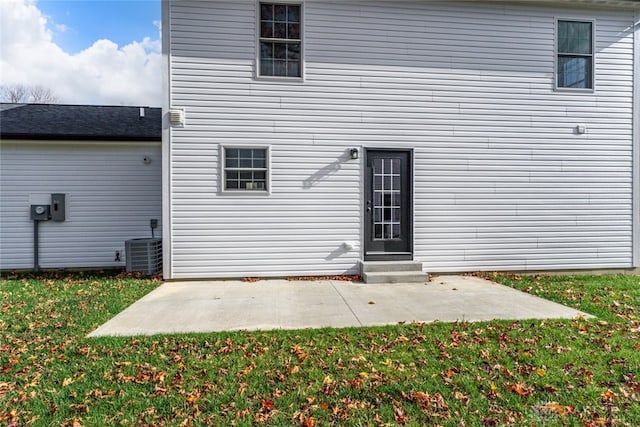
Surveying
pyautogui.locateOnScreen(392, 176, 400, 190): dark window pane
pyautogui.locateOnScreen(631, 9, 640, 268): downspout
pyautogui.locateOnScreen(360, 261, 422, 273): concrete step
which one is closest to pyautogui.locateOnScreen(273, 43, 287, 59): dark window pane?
pyautogui.locateOnScreen(392, 176, 400, 190): dark window pane

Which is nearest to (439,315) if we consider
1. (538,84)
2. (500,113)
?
(500,113)

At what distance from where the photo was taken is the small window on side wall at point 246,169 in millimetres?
6414

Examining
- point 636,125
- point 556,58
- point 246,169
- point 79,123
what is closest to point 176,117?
point 246,169

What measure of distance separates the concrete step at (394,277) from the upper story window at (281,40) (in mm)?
3982

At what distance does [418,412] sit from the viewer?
238 centimetres

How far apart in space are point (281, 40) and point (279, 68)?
0.50m

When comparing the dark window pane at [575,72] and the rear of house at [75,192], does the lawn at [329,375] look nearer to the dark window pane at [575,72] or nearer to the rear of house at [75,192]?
the rear of house at [75,192]

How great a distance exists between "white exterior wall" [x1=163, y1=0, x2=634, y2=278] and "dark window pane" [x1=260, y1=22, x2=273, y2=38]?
21cm

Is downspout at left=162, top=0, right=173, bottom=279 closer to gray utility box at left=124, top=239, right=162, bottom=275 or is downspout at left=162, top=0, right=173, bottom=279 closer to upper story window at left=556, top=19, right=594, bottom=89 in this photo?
gray utility box at left=124, top=239, right=162, bottom=275

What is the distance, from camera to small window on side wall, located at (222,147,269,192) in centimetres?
641

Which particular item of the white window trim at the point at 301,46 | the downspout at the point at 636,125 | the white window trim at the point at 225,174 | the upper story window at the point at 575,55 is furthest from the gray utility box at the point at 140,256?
the downspout at the point at 636,125

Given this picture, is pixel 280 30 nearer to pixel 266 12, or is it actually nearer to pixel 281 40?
pixel 281 40

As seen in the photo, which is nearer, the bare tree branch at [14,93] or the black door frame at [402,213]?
the black door frame at [402,213]

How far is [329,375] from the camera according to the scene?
112 inches
